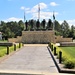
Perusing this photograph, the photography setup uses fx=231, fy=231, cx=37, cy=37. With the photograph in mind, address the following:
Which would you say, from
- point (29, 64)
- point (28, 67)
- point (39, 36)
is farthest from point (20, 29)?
point (28, 67)

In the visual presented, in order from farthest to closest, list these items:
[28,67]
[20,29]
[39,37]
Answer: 1. [20,29]
2. [39,37]
3. [28,67]

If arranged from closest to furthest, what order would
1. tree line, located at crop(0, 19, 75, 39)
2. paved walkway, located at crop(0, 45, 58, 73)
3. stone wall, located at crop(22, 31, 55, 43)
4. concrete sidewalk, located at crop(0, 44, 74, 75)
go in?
concrete sidewalk, located at crop(0, 44, 74, 75) → paved walkway, located at crop(0, 45, 58, 73) → stone wall, located at crop(22, 31, 55, 43) → tree line, located at crop(0, 19, 75, 39)

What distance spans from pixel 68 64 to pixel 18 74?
9.74 ft

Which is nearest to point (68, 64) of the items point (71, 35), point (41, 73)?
point (41, 73)

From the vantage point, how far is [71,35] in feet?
301

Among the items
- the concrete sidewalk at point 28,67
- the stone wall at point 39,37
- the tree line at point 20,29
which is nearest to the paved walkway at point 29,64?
the concrete sidewalk at point 28,67

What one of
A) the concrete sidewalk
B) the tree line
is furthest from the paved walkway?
the tree line

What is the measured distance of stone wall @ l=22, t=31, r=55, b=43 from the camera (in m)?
56.9

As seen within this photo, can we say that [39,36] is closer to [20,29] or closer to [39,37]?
[39,37]

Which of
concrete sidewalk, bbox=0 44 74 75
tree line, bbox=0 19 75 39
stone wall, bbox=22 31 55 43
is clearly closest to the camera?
concrete sidewalk, bbox=0 44 74 75

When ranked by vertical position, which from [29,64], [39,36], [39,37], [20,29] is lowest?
[29,64]

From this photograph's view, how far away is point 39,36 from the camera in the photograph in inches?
2244

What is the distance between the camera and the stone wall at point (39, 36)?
2240 inches

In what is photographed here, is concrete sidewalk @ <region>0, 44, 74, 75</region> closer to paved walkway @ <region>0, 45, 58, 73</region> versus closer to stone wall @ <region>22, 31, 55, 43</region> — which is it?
→ paved walkway @ <region>0, 45, 58, 73</region>
